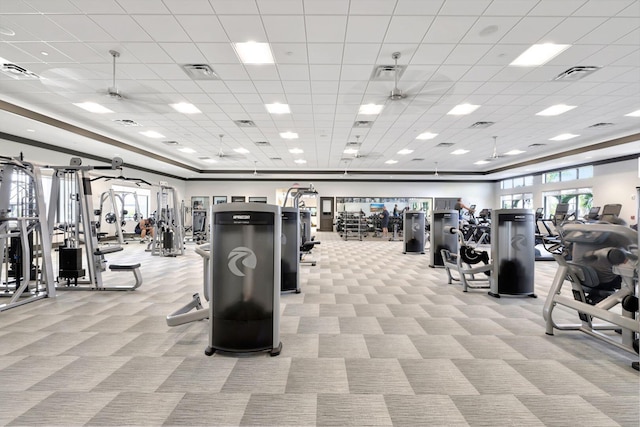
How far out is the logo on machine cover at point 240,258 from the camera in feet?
8.07

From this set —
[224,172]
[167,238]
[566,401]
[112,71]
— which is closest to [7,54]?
[112,71]

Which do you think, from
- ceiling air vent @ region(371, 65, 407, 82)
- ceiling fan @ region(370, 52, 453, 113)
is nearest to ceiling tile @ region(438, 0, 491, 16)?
ceiling fan @ region(370, 52, 453, 113)

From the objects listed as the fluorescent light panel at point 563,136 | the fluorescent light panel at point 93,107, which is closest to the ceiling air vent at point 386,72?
the fluorescent light panel at point 93,107

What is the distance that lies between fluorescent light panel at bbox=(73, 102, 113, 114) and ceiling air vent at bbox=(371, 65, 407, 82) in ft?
19.6

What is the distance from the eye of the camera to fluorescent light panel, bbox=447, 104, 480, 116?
6.71m

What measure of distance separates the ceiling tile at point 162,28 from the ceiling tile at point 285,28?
3.64 feet

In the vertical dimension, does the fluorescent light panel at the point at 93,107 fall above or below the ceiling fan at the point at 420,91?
above

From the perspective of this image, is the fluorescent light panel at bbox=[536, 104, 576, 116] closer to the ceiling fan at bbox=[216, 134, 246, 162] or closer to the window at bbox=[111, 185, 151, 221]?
the ceiling fan at bbox=[216, 134, 246, 162]

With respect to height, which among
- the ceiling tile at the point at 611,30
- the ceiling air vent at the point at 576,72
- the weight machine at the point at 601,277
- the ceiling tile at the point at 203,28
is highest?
the ceiling tile at the point at 203,28

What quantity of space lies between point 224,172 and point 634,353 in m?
17.0

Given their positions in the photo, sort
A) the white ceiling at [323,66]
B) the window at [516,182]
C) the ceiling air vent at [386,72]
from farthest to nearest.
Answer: the window at [516,182], the ceiling air vent at [386,72], the white ceiling at [323,66]

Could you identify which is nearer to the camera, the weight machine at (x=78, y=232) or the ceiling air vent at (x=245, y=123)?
the weight machine at (x=78, y=232)

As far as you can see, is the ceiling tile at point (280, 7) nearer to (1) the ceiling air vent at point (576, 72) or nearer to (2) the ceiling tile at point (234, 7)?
(2) the ceiling tile at point (234, 7)

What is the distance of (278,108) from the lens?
6.88 metres
